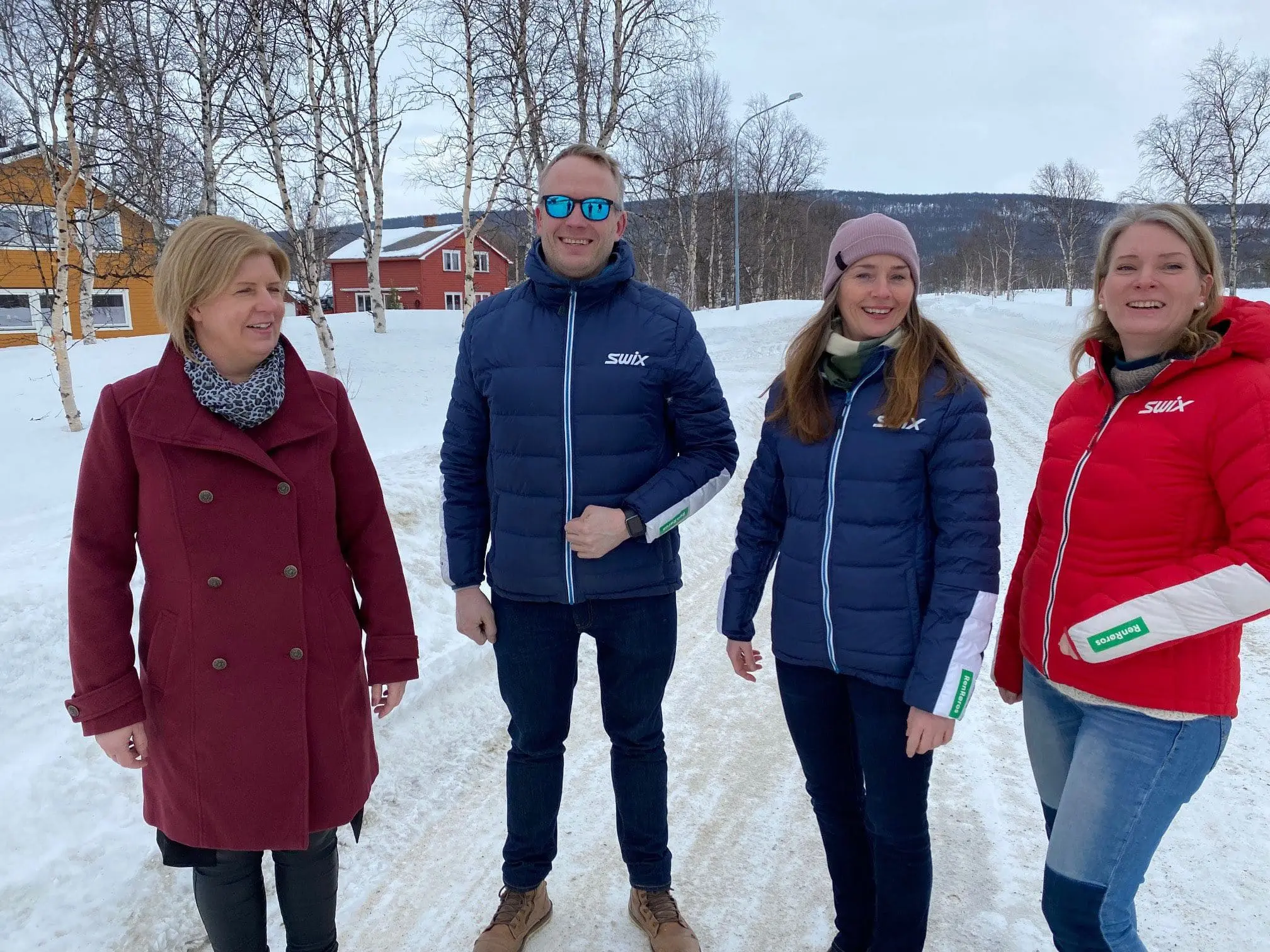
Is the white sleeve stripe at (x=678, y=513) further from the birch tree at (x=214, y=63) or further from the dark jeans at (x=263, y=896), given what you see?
the birch tree at (x=214, y=63)

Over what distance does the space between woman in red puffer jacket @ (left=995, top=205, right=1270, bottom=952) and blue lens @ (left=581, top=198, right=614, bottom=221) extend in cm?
137

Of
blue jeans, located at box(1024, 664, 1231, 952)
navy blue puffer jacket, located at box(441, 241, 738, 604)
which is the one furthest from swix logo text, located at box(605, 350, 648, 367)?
blue jeans, located at box(1024, 664, 1231, 952)

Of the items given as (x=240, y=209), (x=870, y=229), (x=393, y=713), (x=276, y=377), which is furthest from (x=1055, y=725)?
(x=240, y=209)

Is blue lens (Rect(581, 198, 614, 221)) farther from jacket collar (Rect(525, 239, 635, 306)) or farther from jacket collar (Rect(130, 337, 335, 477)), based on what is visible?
jacket collar (Rect(130, 337, 335, 477))

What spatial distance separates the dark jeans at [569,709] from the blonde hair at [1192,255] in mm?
1469

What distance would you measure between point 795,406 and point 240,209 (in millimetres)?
13711

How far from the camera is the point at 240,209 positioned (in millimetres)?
13266

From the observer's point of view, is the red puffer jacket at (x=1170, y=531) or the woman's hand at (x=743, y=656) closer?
the red puffer jacket at (x=1170, y=531)

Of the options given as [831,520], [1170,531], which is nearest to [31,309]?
[831,520]

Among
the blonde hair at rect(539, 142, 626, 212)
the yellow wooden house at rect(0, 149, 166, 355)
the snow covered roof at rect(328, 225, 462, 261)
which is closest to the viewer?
the blonde hair at rect(539, 142, 626, 212)

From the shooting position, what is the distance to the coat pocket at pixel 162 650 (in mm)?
1951

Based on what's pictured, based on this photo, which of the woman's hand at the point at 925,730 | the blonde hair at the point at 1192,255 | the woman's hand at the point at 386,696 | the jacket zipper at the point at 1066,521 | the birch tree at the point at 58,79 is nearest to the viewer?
the blonde hair at the point at 1192,255

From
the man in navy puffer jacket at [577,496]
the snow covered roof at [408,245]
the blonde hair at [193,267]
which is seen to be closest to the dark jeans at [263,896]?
the man in navy puffer jacket at [577,496]

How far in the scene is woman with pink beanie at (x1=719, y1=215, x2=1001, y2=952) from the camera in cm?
204
